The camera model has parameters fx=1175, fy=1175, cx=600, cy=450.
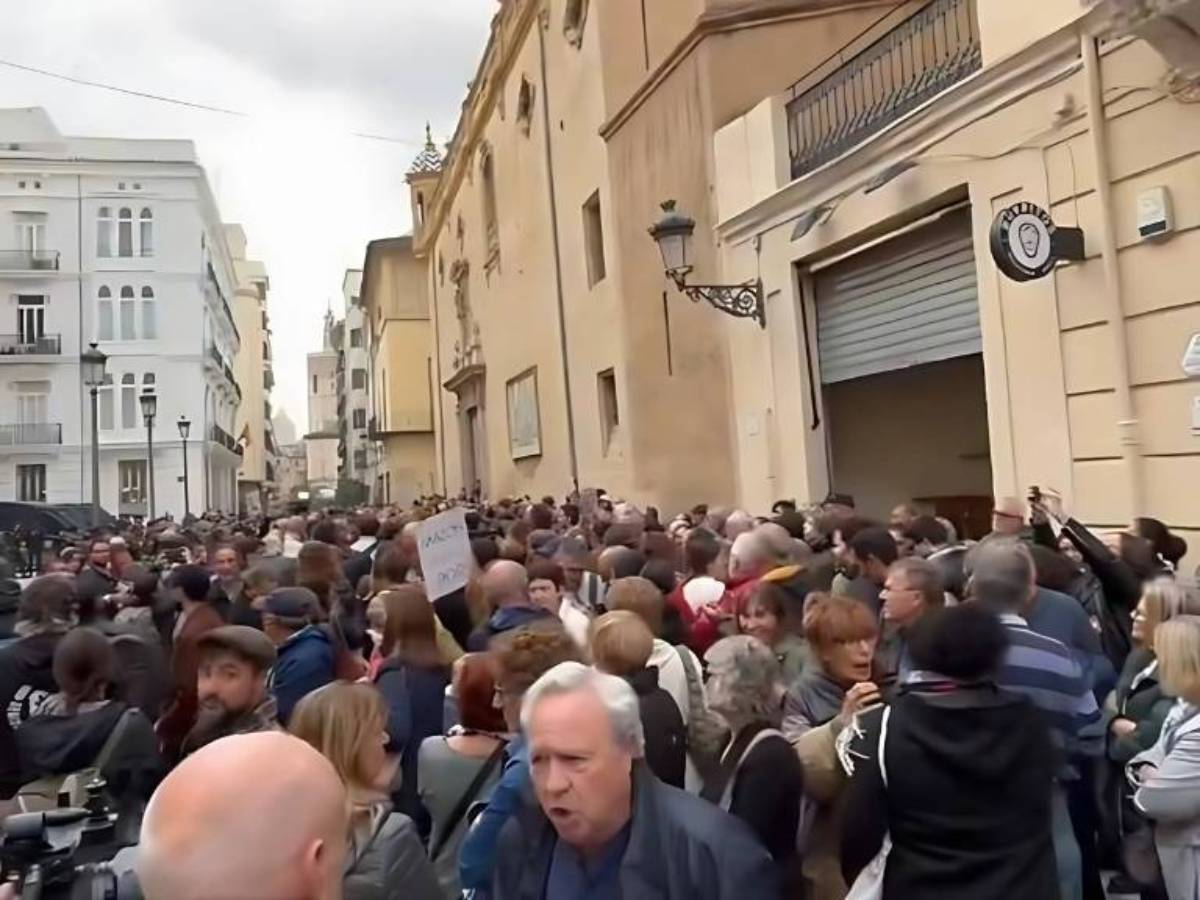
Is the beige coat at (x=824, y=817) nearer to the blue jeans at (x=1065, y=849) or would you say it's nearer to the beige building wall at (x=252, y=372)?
the blue jeans at (x=1065, y=849)

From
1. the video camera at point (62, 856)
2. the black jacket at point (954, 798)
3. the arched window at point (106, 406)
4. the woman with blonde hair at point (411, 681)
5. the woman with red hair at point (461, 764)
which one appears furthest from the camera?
the arched window at point (106, 406)

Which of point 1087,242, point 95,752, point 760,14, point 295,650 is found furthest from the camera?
point 760,14

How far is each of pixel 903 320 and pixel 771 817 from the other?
26.9 ft

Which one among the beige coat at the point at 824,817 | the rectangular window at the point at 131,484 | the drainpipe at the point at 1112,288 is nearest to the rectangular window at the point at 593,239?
the drainpipe at the point at 1112,288

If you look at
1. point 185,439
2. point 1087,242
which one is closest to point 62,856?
point 1087,242

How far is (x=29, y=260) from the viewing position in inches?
1881

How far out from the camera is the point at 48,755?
3.84 metres

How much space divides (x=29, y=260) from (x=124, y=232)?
3928 millimetres

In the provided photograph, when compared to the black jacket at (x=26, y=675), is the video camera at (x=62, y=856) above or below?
below

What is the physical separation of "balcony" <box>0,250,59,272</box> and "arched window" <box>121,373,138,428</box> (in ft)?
17.2

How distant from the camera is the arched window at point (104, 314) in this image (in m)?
48.7

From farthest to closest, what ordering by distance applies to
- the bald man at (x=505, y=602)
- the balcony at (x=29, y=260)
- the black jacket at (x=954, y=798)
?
1. the balcony at (x=29, y=260)
2. the bald man at (x=505, y=602)
3. the black jacket at (x=954, y=798)

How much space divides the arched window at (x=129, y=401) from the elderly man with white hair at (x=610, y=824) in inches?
1949

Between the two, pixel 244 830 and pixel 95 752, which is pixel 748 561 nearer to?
pixel 95 752
